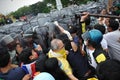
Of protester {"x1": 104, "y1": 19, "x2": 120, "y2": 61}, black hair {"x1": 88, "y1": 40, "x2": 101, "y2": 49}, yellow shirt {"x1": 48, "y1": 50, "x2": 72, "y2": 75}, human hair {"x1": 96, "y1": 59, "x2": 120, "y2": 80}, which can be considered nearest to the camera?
human hair {"x1": 96, "y1": 59, "x2": 120, "y2": 80}

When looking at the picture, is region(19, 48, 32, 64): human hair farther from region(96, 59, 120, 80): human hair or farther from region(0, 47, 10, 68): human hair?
region(96, 59, 120, 80): human hair

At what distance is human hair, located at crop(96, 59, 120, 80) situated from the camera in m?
2.11

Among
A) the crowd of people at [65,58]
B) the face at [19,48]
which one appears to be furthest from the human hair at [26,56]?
the face at [19,48]

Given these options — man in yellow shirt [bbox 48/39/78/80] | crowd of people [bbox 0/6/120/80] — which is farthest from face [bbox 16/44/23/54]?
man in yellow shirt [bbox 48/39/78/80]

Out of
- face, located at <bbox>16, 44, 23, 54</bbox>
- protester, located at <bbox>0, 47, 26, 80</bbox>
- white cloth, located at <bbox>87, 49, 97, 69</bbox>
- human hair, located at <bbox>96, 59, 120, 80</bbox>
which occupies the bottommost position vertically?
face, located at <bbox>16, 44, 23, 54</bbox>

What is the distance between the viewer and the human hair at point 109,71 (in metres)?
2.11

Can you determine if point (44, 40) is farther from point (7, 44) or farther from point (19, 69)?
point (19, 69)

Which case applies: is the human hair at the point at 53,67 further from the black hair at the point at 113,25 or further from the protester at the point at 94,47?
the black hair at the point at 113,25

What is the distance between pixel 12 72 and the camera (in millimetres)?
3355

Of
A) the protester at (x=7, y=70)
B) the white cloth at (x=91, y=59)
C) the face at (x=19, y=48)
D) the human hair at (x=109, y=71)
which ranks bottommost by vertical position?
the face at (x=19, y=48)

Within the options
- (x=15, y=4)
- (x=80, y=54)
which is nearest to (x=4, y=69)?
(x=80, y=54)

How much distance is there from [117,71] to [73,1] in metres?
18.4

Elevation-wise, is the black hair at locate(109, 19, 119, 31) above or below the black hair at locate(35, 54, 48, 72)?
above

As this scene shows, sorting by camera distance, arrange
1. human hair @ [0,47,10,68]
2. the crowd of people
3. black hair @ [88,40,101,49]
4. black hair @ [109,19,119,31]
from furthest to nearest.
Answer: black hair @ [109,19,119,31], black hair @ [88,40,101,49], the crowd of people, human hair @ [0,47,10,68]
